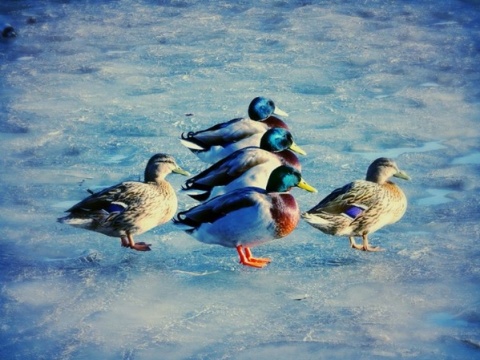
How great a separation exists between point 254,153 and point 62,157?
5.45 feet

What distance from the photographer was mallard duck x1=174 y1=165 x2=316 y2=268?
4871 mm

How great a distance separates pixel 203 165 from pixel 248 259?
5.06 feet

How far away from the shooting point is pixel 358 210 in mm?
5020

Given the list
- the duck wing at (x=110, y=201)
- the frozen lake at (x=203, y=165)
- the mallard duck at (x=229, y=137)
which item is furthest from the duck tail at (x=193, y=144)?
the duck wing at (x=110, y=201)

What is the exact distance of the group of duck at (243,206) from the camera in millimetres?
4902

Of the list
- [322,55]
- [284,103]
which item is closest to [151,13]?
[322,55]

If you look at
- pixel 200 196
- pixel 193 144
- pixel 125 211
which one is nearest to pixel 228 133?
pixel 193 144

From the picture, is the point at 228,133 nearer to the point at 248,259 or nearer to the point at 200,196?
the point at 200,196

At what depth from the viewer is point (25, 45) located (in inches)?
375

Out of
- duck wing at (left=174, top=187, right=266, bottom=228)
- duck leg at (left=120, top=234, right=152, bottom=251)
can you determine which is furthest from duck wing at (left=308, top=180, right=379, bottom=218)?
duck leg at (left=120, top=234, right=152, bottom=251)

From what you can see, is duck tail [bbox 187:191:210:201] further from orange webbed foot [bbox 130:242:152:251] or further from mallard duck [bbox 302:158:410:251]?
mallard duck [bbox 302:158:410:251]

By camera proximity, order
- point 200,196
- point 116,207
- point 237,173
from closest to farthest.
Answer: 1. point 116,207
2. point 237,173
3. point 200,196

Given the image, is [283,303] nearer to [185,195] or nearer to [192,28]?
[185,195]

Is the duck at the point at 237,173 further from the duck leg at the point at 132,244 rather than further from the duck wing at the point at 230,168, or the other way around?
the duck leg at the point at 132,244
